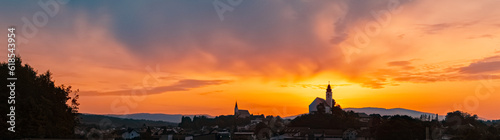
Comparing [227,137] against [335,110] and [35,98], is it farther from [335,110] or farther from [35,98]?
[35,98]

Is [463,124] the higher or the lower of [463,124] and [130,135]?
the higher

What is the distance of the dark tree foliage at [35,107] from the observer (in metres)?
40.4

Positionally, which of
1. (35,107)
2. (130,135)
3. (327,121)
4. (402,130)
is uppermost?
(35,107)

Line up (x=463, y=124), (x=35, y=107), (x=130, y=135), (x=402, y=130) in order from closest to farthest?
(x=35, y=107) → (x=402, y=130) → (x=463, y=124) → (x=130, y=135)

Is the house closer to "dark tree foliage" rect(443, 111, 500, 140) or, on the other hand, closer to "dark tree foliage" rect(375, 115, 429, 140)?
"dark tree foliage" rect(375, 115, 429, 140)

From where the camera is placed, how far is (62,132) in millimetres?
45688

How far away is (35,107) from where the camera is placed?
1625 inches

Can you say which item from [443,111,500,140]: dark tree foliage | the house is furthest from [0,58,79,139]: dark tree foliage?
the house

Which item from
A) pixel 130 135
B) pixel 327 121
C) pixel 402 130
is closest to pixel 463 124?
pixel 327 121

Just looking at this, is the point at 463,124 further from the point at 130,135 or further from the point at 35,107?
the point at 35,107

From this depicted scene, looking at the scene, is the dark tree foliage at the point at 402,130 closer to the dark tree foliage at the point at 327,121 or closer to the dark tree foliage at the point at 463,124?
the dark tree foliage at the point at 463,124

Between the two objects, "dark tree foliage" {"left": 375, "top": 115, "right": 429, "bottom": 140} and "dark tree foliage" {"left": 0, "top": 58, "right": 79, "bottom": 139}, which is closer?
"dark tree foliage" {"left": 0, "top": 58, "right": 79, "bottom": 139}

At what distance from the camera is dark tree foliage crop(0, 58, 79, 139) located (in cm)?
4038

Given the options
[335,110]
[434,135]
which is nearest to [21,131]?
[434,135]
